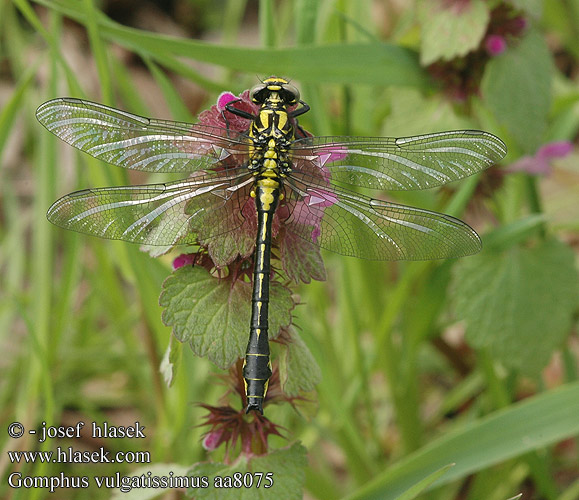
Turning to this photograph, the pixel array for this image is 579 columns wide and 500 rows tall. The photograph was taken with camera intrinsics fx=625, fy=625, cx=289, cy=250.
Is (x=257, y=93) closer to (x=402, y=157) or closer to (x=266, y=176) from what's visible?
(x=266, y=176)

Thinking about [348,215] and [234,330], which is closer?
[234,330]

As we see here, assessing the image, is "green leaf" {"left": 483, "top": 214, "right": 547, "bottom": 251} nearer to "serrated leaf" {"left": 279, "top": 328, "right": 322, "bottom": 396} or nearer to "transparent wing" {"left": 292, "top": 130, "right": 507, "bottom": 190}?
"transparent wing" {"left": 292, "top": 130, "right": 507, "bottom": 190}

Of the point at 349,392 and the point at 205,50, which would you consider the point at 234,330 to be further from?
the point at 349,392

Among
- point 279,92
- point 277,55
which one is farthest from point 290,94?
point 277,55

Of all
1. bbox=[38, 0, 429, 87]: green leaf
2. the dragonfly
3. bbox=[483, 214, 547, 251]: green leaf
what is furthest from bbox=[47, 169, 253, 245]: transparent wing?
bbox=[483, 214, 547, 251]: green leaf

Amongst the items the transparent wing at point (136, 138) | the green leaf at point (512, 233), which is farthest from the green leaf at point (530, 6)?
the transparent wing at point (136, 138)

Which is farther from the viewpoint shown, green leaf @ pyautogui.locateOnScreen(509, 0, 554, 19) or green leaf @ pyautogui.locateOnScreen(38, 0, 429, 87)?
green leaf @ pyautogui.locateOnScreen(509, 0, 554, 19)

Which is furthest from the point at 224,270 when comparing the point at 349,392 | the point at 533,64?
the point at 533,64
